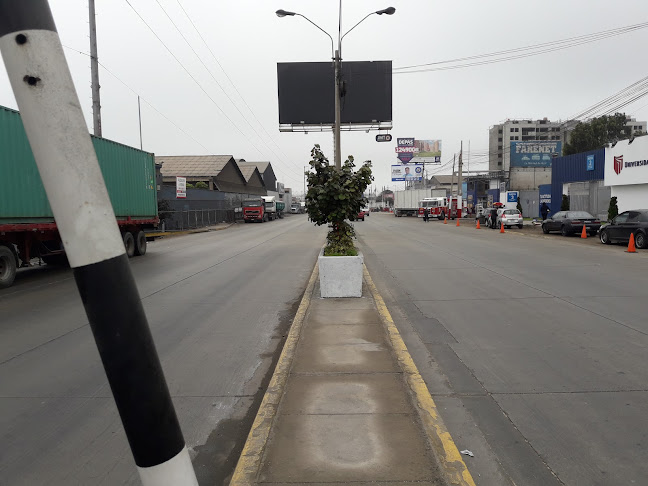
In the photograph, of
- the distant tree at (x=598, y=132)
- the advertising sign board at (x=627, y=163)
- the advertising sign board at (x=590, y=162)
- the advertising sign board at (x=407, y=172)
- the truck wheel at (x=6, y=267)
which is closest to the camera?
the truck wheel at (x=6, y=267)

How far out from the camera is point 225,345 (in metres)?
6.77

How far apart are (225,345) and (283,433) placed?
3121 millimetres

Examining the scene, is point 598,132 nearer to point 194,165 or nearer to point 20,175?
point 194,165

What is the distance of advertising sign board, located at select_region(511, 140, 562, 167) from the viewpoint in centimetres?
5328

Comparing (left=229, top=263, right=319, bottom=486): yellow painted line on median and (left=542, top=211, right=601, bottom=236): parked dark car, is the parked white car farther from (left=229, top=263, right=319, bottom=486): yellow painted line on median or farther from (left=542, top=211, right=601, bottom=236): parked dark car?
(left=229, top=263, right=319, bottom=486): yellow painted line on median

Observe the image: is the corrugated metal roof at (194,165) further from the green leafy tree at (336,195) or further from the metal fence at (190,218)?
the green leafy tree at (336,195)

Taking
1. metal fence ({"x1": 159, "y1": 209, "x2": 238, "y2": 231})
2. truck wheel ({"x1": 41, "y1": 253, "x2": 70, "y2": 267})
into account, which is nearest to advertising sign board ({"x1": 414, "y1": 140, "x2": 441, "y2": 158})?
metal fence ({"x1": 159, "y1": 209, "x2": 238, "y2": 231})

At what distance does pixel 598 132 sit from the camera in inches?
2736

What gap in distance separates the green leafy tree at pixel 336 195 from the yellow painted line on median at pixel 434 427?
3.92 metres

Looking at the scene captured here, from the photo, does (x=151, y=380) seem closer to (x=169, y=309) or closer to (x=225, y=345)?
(x=225, y=345)

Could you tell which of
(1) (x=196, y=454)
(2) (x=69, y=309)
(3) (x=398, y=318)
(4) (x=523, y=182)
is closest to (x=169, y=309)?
(2) (x=69, y=309)

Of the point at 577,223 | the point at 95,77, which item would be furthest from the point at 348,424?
the point at 577,223

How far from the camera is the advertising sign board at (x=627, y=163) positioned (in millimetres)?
28828

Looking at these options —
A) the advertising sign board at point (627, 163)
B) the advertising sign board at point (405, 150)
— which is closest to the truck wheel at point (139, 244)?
the advertising sign board at point (627, 163)
